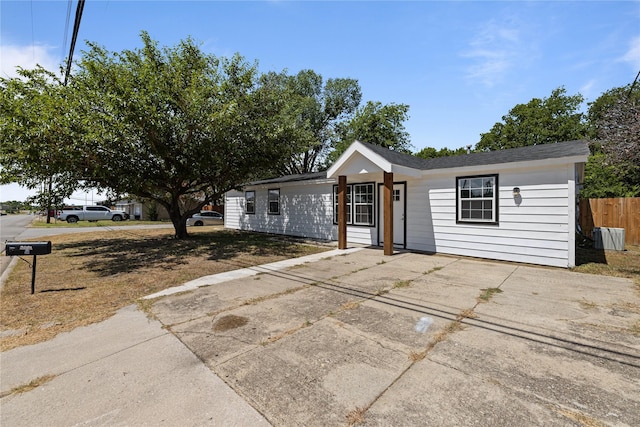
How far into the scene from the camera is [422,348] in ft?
10.00

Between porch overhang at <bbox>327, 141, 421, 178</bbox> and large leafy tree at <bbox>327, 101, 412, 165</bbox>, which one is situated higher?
large leafy tree at <bbox>327, 101, 412, 165</bbox>

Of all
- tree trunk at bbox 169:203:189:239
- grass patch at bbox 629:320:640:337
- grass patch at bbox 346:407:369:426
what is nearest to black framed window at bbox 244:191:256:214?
tree trunk at bbox 169:203:189:239

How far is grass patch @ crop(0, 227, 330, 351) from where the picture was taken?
3957 mm

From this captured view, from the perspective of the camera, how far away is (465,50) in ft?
27.4

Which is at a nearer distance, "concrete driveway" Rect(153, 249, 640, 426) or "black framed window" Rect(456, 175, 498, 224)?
"concrete driveway" Rect(153, 249, 640, 426)

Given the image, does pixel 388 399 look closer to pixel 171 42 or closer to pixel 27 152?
pixel 27 152

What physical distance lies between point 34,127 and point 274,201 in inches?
360

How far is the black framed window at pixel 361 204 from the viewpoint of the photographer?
1066 centimetres

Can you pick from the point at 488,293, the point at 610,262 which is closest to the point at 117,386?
the point at 488,293

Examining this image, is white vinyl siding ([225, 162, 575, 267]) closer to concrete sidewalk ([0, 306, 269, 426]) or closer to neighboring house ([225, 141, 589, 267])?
neighboring house ([225, 141, 589, 267])

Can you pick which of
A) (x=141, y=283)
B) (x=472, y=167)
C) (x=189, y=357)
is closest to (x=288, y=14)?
(x=472, y=167)

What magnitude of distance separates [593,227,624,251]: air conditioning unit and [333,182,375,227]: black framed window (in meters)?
7.61

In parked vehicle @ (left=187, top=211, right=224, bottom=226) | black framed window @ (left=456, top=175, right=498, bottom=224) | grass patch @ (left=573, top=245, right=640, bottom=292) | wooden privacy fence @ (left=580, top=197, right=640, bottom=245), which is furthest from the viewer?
parked vehicle @ (left=187, top=211, right=224, bottom=226)

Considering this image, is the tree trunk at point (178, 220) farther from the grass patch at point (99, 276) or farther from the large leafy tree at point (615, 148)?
the large leafy tree at point (615, 148)
